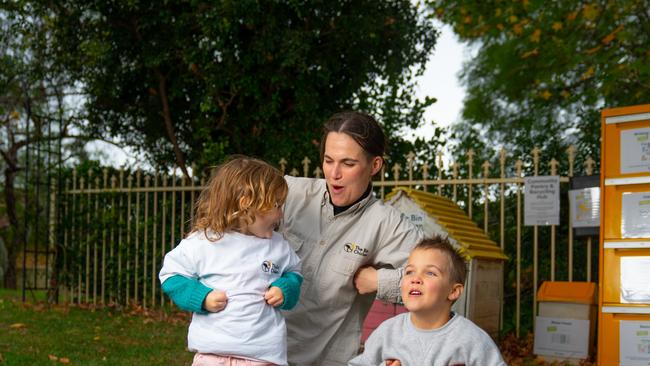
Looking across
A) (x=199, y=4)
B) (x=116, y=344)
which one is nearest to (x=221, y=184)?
(x=116, y=344)

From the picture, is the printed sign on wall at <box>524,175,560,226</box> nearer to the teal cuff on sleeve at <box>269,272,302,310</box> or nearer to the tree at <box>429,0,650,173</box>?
the tree at <box>429,0,650,173</box>

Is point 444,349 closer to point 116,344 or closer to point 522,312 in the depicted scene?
point 116,344

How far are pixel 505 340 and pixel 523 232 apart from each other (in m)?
1.60

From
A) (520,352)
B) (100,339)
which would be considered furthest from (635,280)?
(100,339)

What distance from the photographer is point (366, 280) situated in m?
3.06

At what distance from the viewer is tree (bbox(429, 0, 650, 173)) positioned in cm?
1042

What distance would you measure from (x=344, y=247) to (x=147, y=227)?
8333mm

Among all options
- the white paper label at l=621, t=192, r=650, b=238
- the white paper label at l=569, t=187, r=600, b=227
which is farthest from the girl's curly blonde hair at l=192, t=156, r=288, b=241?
the white paper label at l=569, t=187, r=600, b=227

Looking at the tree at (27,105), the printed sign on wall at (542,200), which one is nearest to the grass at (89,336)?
the tree at (27,105)

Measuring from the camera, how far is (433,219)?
7.15 meters

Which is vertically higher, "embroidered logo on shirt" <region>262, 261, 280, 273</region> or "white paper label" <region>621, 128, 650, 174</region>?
"white paper label" <region>621, 128, 650, 174</region>

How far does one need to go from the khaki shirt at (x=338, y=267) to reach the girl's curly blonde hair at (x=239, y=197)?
39 cm

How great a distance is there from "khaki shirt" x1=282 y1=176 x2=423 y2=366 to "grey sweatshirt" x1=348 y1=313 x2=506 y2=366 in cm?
33

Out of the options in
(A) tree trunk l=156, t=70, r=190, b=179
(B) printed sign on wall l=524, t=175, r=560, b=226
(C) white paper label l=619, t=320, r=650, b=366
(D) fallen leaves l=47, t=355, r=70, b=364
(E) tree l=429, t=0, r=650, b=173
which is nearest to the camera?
(C) white paper label l=619, t=320, r=650, b=366
